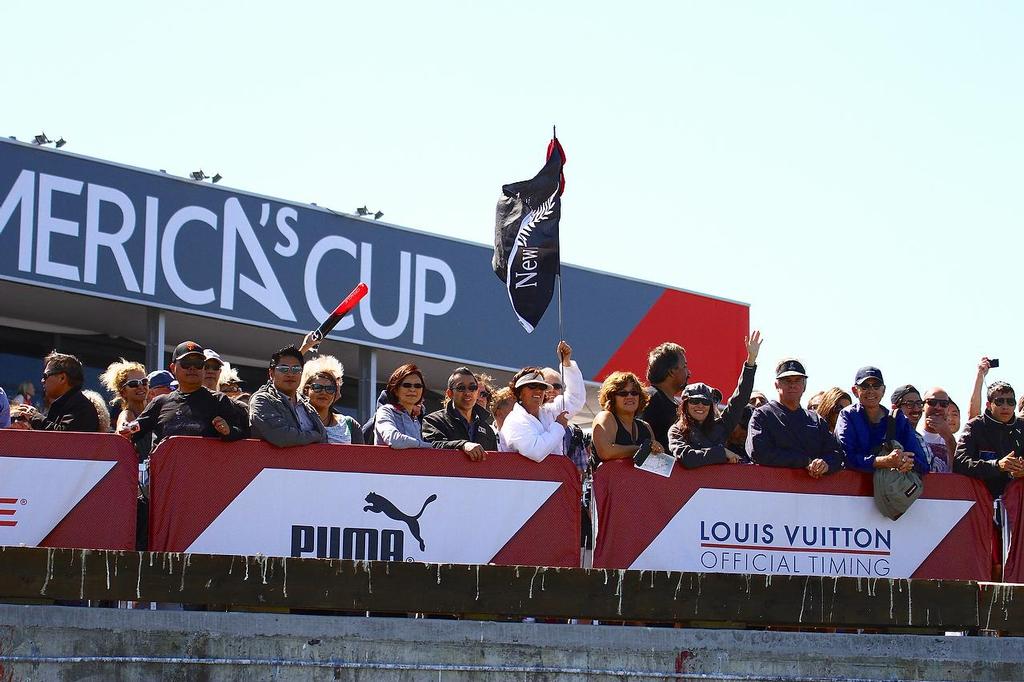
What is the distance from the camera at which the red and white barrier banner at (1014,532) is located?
9.58m

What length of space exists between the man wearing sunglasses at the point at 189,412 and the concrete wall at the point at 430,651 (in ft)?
4.24

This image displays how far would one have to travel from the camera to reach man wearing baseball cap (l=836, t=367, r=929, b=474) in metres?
9.45

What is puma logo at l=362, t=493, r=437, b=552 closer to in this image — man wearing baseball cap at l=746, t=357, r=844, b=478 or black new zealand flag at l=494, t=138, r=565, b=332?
man wearing baseball cap at l=746, t=357, r=844, b=478

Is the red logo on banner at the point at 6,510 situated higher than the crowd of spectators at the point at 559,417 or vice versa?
the crowd of spectators at the point at 559,417

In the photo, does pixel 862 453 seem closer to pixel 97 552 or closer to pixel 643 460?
pixel 643 460

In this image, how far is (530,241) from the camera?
34.8 ft

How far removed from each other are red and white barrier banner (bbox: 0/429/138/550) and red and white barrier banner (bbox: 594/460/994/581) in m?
2.80

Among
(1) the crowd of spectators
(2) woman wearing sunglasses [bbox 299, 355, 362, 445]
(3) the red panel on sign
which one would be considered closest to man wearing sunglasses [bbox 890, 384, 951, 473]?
(1) the crowd of spectators

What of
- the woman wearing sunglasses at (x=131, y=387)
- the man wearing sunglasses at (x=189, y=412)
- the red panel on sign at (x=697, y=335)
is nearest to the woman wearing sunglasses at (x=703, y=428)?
the man wearing sunglasses at (x=189, y=412)

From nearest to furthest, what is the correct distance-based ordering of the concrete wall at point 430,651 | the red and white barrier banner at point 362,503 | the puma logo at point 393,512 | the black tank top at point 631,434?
the concrete wall at point 430,651, the red and white barrier banner at point 362,503, the puma logo at point 393,512, the black tank top at point 631,434

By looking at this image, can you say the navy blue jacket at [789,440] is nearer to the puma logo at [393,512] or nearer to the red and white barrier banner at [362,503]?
the red and white barrier banner at [362,503]

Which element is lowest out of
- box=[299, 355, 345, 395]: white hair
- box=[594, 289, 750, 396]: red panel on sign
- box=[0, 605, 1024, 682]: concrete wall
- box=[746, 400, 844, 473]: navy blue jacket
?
box=[0, 605, 1024, 682]: concrete wall

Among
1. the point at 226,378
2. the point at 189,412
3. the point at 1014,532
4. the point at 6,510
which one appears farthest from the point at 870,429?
the point at 6,510

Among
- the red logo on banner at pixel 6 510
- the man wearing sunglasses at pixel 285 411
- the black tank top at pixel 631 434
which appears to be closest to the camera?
the red logo on banner at pixel 6 510
